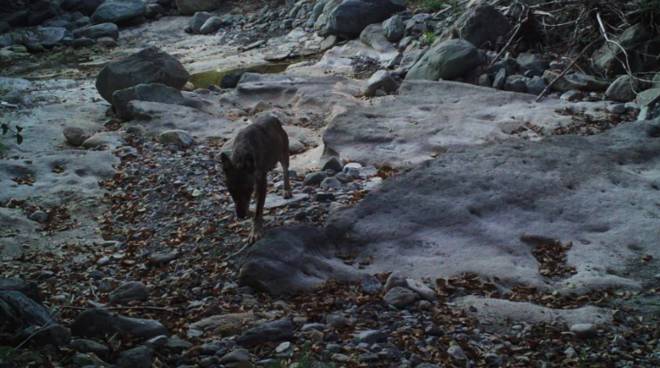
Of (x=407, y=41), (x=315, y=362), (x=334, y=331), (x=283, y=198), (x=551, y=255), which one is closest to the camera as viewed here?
(x=315, y=362)

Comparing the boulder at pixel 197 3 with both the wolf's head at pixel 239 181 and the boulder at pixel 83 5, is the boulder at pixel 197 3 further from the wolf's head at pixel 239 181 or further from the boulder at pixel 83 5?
the wolf's head at pixel 239 181

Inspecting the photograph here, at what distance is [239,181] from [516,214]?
2328 millimetres

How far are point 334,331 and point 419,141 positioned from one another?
4244 mm

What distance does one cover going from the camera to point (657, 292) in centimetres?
589

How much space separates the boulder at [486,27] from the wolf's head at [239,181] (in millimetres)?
6749

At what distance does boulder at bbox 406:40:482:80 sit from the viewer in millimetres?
11867

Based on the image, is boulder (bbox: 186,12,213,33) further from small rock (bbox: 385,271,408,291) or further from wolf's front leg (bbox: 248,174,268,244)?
small rock (bbox: 385,271,408,291)

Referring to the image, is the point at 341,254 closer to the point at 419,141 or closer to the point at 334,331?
the point at 334,331

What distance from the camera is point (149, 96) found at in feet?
39.3

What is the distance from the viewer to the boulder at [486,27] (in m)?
12.6

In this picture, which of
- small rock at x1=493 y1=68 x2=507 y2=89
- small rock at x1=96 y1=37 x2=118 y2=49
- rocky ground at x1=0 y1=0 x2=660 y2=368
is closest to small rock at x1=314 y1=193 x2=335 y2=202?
rocky ground at x1=0 y1=0 x2=660 y2=368

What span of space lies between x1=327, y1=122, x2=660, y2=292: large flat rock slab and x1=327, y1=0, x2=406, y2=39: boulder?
327 inches

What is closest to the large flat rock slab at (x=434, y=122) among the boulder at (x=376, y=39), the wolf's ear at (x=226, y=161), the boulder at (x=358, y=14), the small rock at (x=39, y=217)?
the wolf's ear at (x=226, y=161)

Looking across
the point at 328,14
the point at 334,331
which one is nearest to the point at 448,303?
the point at 334,331
